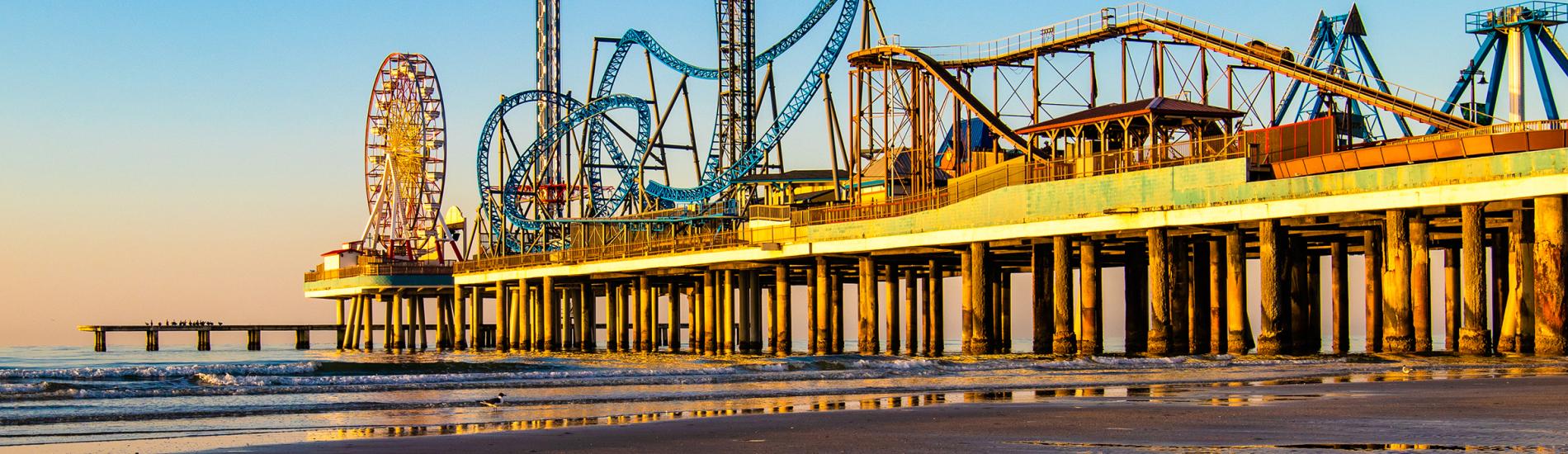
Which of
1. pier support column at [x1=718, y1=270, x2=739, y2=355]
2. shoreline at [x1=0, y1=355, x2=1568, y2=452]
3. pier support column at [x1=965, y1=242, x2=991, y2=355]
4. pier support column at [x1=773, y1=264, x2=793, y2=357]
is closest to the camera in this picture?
shoreline at [x1=0, y1=355, x2=1568, y2=452]

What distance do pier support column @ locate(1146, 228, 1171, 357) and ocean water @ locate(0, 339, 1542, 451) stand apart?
2.35 m

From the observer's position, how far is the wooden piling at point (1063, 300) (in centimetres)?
4728

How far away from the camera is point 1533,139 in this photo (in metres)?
43.4

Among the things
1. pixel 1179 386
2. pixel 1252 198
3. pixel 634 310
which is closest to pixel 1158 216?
pixel 1252 198

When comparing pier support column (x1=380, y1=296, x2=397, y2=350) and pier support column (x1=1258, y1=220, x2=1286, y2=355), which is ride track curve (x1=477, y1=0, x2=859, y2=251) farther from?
pier support column (x1=1258, y1=220, x2=1286, y2=355)

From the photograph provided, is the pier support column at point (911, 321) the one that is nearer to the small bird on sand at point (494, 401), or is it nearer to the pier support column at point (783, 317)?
the pier support column at point (783, 317)

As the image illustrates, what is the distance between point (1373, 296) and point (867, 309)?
18.8 m

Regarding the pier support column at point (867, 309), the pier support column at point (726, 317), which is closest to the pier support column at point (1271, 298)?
the pier support column at point (867, 309)

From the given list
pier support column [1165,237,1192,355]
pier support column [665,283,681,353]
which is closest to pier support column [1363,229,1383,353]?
pier support column [1165,237,1192,355]

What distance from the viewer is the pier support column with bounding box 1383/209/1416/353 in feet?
131

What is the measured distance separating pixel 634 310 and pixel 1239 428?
212 ft

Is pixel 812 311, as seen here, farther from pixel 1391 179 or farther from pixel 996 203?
pixel 1391 179

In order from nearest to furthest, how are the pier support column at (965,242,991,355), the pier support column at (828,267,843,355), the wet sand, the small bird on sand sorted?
the wet sand < the small bird on sand < the pier support column at (965,242,991,355) < the pier support column at (828,267,843,355)

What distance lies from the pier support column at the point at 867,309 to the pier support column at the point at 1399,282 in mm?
20497
